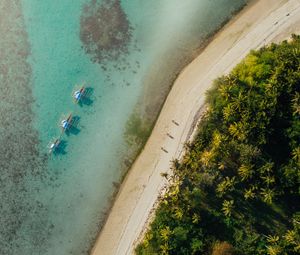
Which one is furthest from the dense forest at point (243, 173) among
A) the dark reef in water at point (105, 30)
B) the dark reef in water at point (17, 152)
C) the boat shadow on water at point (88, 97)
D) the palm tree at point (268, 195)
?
the dark reef in water at point (17, 152)

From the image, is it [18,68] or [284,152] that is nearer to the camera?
[284,152]

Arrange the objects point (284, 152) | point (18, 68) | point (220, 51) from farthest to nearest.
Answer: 1. point (18, 68)
2. point (220, 51)
3. point (284, 152)

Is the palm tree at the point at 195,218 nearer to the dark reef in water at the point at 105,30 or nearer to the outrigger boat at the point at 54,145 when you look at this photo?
the outrigger boat at the point at 54,145

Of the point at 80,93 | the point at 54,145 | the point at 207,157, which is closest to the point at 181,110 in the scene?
the point at 207,157

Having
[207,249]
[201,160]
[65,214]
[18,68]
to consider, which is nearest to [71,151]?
[65,214]

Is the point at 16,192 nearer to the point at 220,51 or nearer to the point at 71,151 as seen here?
the point at 71,151

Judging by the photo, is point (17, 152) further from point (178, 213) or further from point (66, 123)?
point (178, 213)
